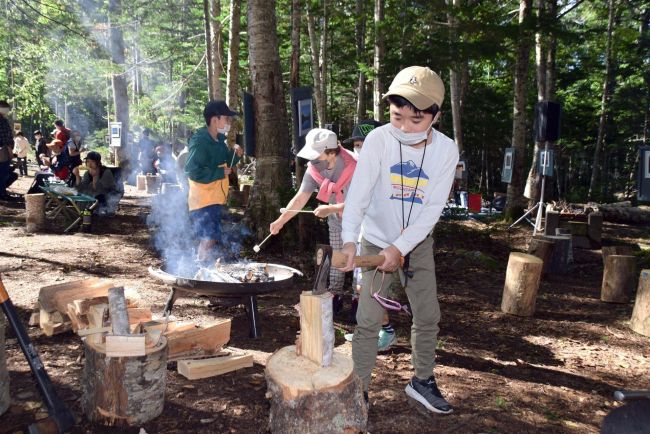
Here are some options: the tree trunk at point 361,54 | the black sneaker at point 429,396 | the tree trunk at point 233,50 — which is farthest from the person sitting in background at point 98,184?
Result: the black sneaker at point 429,396

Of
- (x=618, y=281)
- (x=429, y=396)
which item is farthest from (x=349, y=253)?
(x=618, y=281)

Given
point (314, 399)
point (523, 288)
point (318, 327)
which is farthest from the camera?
point (523, 288)

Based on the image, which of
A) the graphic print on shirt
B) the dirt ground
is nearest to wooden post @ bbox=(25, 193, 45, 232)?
the dirt ground

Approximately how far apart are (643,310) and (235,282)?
4525 millimetres

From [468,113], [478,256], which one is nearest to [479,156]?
[468,113]

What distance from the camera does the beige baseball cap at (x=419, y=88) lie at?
289 centimetres

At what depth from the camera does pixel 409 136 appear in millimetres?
3031

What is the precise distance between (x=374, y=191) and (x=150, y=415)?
78.5 inches

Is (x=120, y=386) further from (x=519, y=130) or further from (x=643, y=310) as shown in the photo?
(x=519, y=130)

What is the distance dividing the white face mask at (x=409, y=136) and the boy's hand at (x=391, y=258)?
64cm

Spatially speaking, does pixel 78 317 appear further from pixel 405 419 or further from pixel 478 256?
pixel 478 256

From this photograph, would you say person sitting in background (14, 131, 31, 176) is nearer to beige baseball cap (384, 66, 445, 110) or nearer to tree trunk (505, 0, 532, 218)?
tree trunk (505, 0, 532, 218)

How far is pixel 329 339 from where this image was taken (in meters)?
2.64

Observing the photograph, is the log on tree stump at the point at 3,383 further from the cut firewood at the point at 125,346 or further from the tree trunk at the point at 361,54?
the tree trunk at the point at 361,54
